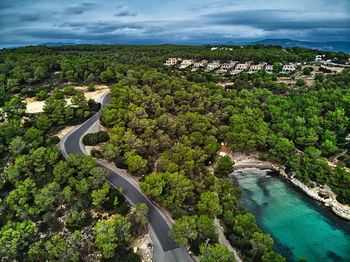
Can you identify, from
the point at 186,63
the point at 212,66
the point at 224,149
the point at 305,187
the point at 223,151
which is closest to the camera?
the point at 305,187

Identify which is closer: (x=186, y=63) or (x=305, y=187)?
(x=305, y=187)

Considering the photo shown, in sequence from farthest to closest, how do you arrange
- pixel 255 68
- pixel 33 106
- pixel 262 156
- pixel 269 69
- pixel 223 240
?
pixel 255 68 < pixel 269 69 < pixel 33 106 < pixel 262 156 < pixel 223 240

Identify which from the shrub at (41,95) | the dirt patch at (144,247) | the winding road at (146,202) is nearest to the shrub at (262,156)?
the winding road at (146,202)

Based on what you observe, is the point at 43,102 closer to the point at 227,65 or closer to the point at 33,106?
the point at 33,106

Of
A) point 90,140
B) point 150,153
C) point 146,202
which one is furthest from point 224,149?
point 90,140

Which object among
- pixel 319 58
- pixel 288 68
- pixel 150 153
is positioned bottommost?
pixel 150 153

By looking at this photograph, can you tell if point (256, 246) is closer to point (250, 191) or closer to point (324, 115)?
point (250, 191)

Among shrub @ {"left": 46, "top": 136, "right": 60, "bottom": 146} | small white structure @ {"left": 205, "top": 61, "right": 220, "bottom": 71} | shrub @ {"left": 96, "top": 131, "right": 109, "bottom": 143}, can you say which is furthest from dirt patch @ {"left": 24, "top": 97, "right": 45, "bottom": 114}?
small white structure @ {"left": 205, "top": 61, "right": 220, "bottom": 71}
